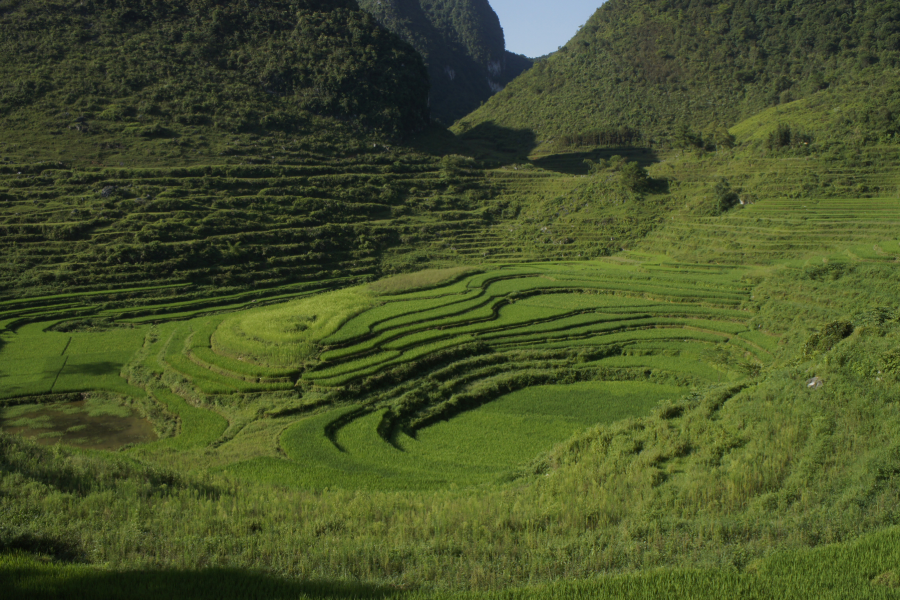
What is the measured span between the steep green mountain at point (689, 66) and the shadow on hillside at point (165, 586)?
66047mm

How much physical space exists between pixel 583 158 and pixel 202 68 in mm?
51174

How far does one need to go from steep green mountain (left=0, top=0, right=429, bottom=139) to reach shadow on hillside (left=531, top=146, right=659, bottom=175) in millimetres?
19236

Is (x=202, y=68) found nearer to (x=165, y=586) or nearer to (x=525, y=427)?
(x=525, y=427)

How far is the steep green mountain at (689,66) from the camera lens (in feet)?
234

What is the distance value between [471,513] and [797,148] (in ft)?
157

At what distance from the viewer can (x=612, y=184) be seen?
162ft

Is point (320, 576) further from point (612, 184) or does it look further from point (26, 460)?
point (612, 184)

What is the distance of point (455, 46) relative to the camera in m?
140

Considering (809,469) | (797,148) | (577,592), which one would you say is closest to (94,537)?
(577,592)

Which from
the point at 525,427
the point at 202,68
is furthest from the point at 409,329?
the point at 202,68

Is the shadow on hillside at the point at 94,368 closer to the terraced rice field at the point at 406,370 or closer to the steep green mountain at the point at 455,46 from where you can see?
the terraced rice field at the point at 406,370

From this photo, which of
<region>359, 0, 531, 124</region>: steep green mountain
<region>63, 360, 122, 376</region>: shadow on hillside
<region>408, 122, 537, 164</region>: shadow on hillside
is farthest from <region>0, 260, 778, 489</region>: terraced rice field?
<region>359, 0, 531, 124</region>: steep green mountain

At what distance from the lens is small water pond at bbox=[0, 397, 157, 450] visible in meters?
17.0

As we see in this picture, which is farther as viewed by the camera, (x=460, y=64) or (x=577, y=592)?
(x=460, y=64)
